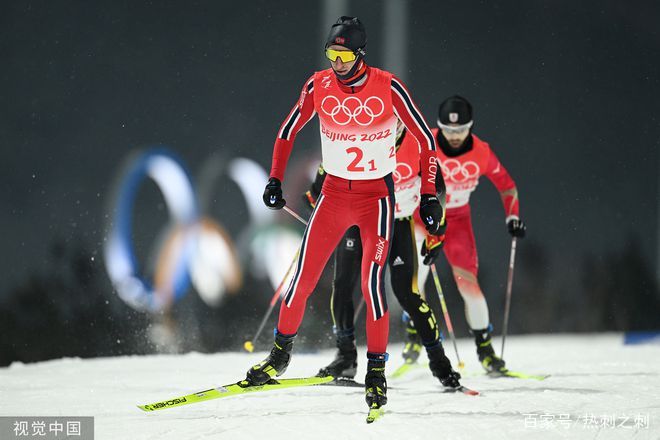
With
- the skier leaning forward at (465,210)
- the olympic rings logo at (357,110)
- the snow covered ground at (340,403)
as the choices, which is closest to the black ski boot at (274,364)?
the snow covered ground at (340,403)

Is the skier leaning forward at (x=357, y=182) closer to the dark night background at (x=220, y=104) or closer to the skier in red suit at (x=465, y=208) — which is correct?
the skier in red suit at (x=465, y=208)

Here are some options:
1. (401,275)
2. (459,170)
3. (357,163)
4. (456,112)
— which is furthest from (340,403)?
(456,112)

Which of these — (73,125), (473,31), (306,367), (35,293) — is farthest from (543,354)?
(35,293)

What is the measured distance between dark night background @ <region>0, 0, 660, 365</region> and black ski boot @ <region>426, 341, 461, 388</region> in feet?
11.5

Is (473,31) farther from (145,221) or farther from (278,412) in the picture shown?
(278,412)

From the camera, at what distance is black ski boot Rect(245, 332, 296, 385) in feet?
13.6

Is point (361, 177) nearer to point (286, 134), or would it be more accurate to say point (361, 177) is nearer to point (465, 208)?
point (286, 134)

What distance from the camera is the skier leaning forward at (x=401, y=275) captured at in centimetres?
483

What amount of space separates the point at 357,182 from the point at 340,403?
4.03ft

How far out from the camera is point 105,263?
904 centimetres

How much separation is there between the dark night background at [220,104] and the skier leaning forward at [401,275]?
3.21 metres

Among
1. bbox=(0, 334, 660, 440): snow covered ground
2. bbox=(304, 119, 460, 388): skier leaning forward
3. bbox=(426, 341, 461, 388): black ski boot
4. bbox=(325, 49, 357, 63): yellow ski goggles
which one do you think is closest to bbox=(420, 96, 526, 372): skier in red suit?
bbox=(0, 334, 660, 440): snow covered ground

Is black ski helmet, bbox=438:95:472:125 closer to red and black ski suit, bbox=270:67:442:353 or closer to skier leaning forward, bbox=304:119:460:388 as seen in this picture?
skier leaning forward, bbox=304:119:460:388

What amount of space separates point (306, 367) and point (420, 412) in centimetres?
212
